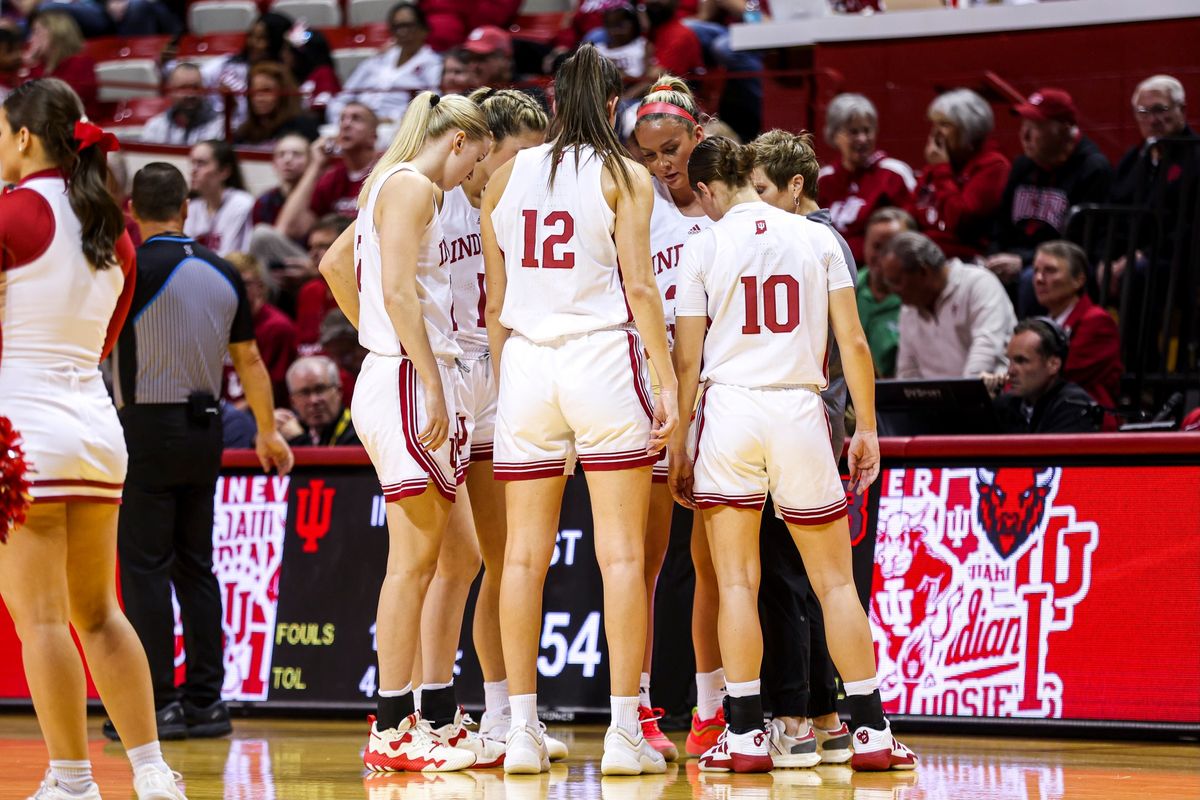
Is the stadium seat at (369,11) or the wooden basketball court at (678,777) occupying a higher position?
the stadium seat at (369,11)

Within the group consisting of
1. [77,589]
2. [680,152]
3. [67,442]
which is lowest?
[77,589]

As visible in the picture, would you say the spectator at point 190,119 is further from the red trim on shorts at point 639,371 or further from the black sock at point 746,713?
the black sock at point 746,713

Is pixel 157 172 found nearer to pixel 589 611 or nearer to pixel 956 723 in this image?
pixel 589 611

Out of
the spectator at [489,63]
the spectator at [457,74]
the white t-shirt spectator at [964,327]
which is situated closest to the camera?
the white t-shirt spectator at [964,327]

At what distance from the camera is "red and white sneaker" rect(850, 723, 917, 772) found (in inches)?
209

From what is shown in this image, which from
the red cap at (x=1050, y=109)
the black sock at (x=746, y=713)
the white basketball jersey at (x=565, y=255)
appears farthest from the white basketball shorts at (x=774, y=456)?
the red cap at (x=1050, y=109)

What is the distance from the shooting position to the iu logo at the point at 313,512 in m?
7.46

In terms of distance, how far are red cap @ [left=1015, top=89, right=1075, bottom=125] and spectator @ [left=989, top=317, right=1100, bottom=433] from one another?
7.40 ft

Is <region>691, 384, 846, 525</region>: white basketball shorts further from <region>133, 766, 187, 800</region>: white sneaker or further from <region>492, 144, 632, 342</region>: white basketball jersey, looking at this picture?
<region>133, 766, 187, 800</region>: white sneaker

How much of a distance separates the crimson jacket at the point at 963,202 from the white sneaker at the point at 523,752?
5.54 meters

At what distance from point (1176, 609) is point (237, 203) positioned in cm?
762

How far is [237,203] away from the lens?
11.7 metres

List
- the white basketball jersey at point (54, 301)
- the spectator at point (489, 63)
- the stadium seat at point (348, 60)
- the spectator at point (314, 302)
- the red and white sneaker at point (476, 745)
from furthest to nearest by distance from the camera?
the stadium seat at point (348, 60) < the spectator at point (489, 63) < the spectator at point (314, 302) < the red and white sneaker at point (476, 745) < the white basketball jersey at point (54, 301)

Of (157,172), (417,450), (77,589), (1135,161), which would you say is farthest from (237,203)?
(77,589)
